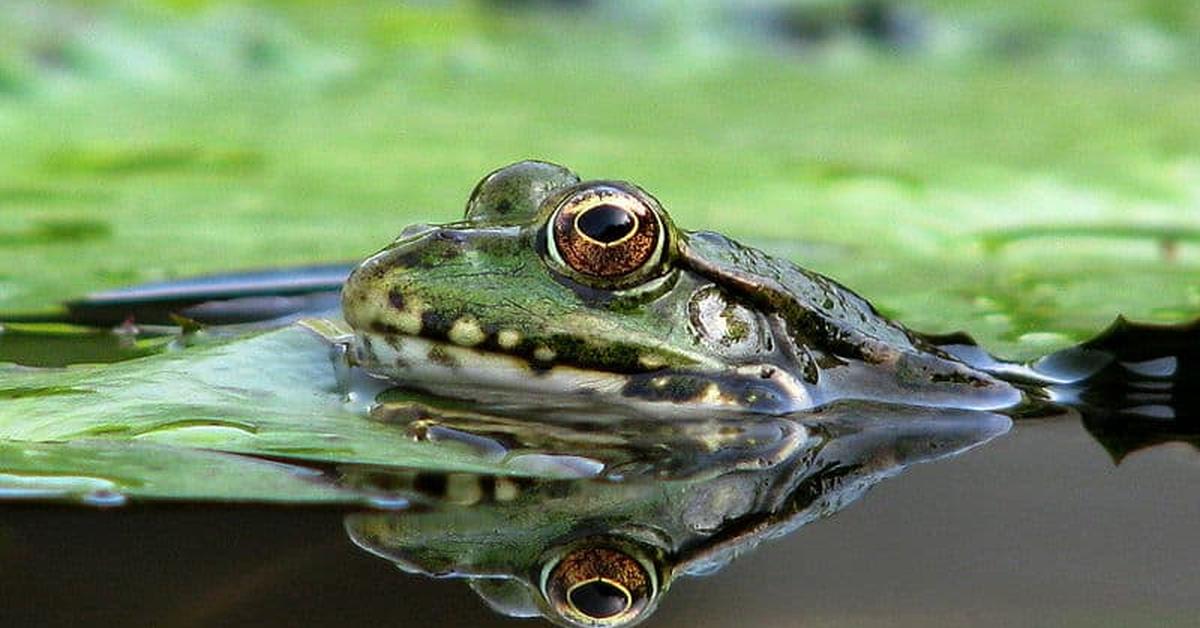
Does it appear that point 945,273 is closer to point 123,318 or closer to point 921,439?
point 921,439

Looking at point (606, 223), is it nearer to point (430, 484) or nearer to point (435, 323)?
point (435, 323)

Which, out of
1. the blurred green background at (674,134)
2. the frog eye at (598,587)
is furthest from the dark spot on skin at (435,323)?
the blurred green background at (674,134)

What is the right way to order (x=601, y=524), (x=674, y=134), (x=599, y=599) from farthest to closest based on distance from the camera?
(x=674, y=134) → (x=601, y=524) → (x=599, y=599)

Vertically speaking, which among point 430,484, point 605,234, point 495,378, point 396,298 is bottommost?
point 430,484

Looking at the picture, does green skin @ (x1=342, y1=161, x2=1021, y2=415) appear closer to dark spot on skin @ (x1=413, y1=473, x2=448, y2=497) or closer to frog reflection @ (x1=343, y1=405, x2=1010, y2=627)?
frog reflection @ (x1=343, y1=405, x2=1010, y2=627)

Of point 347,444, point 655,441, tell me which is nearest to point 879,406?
point 655,441

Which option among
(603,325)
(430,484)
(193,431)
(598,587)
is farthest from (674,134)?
(598,587)

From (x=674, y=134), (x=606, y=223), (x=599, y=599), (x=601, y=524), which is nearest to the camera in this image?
(x=599, y=599)

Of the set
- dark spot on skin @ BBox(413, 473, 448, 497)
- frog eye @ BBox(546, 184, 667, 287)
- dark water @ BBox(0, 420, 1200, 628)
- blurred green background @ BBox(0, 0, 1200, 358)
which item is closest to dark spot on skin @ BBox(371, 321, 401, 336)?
frog eye @ BBox(546, 184, 667, 287)
